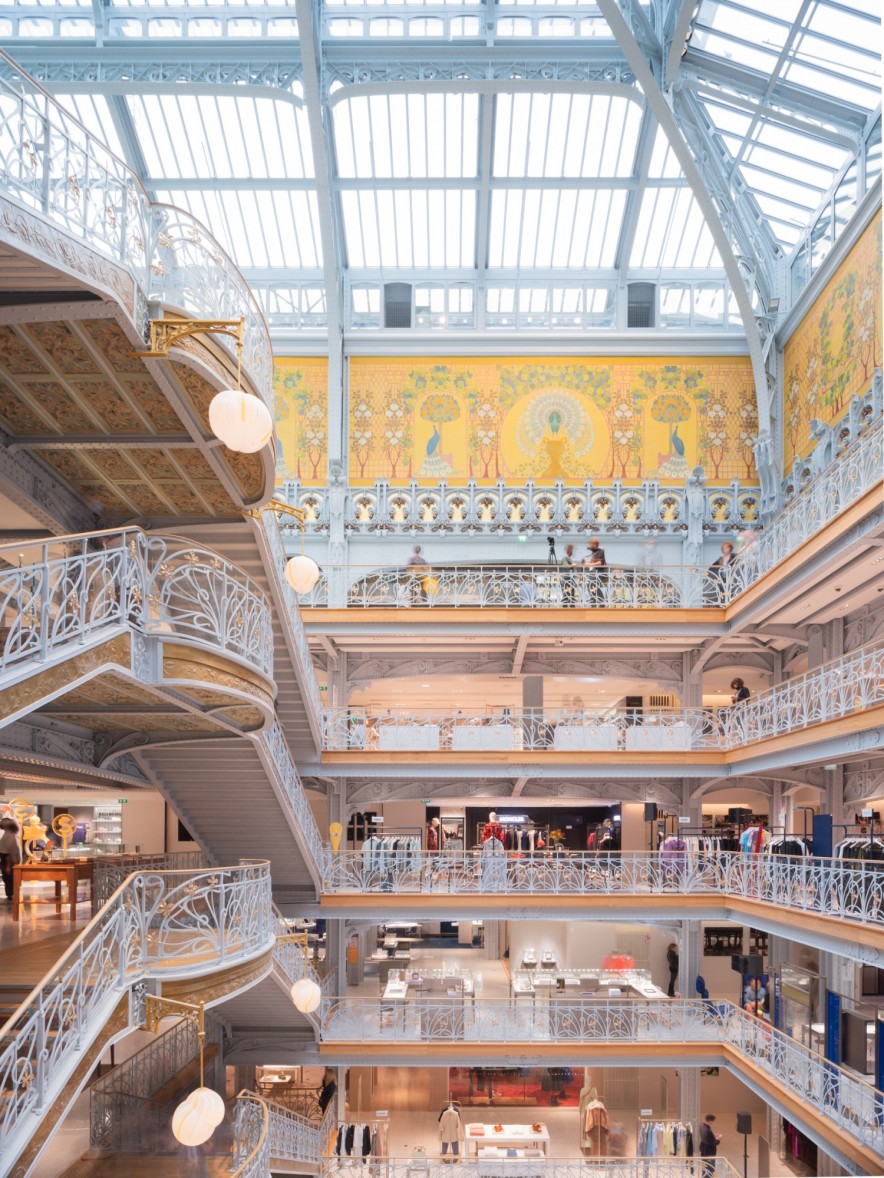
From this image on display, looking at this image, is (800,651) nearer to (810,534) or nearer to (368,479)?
(810,534)

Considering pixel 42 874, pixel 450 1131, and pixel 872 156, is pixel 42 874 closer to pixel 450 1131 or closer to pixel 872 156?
pixel 450 1131

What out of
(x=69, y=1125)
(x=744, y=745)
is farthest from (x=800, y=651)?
(x=69, y=1125)

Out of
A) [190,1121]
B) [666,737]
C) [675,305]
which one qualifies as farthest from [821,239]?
[190,1121]

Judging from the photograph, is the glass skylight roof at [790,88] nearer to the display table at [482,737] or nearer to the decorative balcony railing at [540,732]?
the decorative balcony railing at [540,732]

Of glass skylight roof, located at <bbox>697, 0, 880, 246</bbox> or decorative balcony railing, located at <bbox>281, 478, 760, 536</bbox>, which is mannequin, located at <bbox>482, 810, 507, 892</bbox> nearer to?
decorative balcony railing, located at <bbox>281, 478, 760, 536</bbox>

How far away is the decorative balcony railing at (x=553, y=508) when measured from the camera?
2267cm

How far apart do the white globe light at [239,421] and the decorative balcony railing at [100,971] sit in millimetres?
→ 4096

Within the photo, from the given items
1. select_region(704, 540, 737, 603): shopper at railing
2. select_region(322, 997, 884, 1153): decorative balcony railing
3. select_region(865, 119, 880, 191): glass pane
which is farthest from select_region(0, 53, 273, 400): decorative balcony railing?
select_region(322, 997, 884, 1153): decorative balcony railing

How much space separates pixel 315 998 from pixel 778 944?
10.8 meters

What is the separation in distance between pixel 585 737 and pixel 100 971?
43.9 ft

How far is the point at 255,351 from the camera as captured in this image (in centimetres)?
1106

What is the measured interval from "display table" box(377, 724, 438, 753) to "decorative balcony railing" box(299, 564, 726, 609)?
238 centimetres

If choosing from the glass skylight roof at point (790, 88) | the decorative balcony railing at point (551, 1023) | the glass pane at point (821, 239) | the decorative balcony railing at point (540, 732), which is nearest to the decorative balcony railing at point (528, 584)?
the decorative balcony railing at point (540, 732)

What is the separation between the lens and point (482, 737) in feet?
68.5
